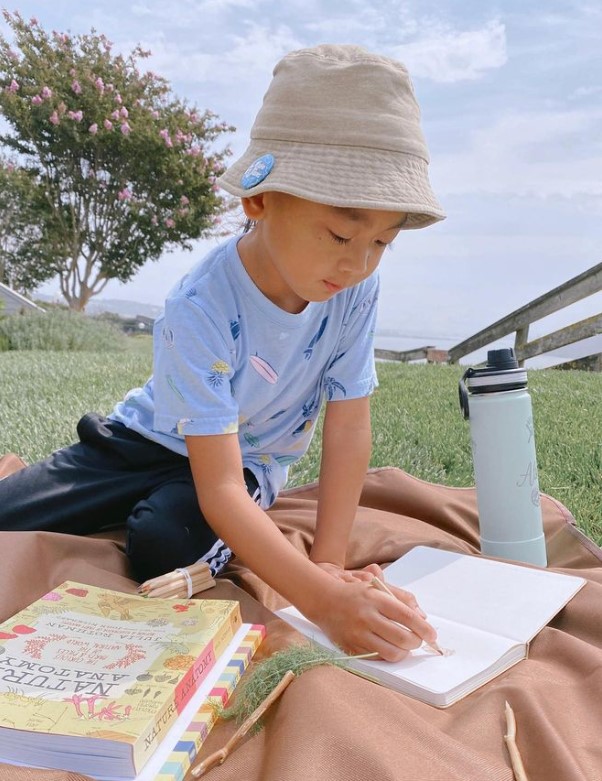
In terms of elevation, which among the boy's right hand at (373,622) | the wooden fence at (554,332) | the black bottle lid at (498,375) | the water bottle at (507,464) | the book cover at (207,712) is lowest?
the book cover at (207,712)

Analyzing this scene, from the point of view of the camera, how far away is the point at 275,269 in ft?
6.06

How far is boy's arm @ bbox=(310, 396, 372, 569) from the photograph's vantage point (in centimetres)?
189

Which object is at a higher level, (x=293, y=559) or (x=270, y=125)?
(x=270, y=125)

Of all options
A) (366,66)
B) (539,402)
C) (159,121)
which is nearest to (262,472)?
(366,66)

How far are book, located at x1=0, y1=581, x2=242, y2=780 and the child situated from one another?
0.78ft

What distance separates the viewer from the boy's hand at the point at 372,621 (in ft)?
4.28

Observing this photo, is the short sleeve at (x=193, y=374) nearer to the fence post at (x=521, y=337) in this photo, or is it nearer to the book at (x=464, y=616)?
the book at (x=464, y=616)

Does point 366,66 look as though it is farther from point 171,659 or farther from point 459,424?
point 459,424

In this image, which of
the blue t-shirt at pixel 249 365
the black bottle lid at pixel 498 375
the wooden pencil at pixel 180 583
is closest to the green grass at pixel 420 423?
the black bottle lid at pixel 498 375

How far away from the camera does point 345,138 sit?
147 centimetres

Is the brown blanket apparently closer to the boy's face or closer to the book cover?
the book cover

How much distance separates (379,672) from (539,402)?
3384 mm

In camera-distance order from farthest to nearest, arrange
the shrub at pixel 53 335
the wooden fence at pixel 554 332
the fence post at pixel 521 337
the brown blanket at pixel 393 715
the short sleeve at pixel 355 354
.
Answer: the shrub at pixel 53 335
the fence post at pixel 521 337
the wooden fence at pixel 554 332
the short sleeve at pixel 355 354
the brown blanket at pixel 393 715

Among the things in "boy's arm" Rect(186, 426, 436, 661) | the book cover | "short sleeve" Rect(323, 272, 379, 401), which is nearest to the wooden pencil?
"boy's arm" Rect(186, 426, 436, 661)
